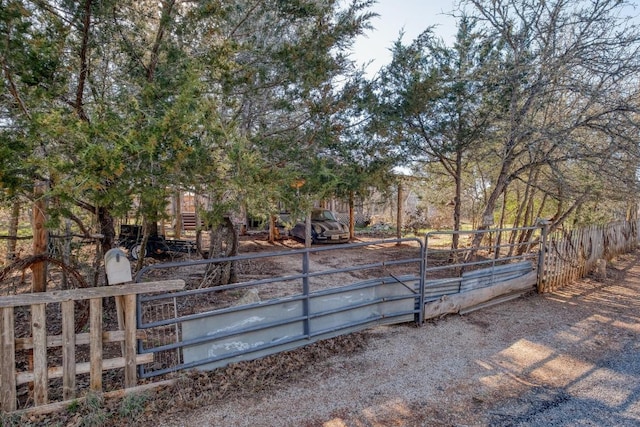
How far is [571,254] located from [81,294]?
8.04 meters

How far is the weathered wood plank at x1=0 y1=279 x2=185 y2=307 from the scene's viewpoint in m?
2.61

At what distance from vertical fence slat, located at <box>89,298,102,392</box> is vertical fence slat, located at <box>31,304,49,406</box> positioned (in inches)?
11.9

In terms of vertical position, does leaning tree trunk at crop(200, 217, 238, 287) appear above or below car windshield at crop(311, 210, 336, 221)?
below

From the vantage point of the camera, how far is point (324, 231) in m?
12.5

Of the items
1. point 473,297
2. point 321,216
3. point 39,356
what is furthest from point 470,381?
point 321,216

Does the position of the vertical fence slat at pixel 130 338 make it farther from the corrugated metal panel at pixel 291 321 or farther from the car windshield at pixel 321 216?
the car windshield at pixel 321 216

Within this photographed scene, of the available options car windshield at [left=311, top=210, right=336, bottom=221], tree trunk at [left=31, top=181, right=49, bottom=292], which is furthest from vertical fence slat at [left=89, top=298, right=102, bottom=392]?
car windshield at [left=311, top=210, right=336, bottom=221]

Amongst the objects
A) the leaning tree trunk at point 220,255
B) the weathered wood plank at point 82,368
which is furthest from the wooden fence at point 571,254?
the weathered wood plank at point 82,368

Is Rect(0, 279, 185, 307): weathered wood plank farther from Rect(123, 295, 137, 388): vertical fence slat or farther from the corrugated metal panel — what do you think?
the corrugated metal panel

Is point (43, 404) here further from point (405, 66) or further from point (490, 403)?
point (405, 66)

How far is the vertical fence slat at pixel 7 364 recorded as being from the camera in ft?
8.57

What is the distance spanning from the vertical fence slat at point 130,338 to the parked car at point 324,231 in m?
9.57

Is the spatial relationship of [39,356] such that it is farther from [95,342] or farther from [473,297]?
[473,297]

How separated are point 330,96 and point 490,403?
167 inches
